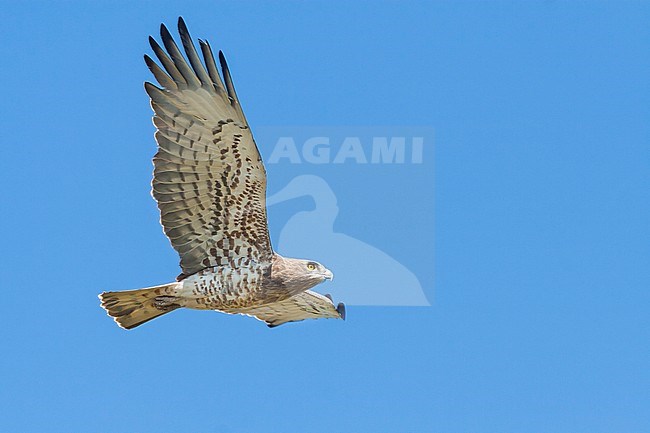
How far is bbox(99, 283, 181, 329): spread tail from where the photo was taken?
14438mm

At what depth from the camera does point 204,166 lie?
46.2 feet

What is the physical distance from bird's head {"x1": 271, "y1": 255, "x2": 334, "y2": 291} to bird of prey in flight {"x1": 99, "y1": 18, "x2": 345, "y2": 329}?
11mm

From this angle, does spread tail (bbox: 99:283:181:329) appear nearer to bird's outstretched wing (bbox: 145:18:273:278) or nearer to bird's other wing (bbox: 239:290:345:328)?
bird's outstretched wing (bbox: 145:18:273:278)

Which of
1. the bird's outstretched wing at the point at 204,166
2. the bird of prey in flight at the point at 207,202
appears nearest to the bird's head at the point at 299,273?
the bird of prey in flight at the point at 207,202

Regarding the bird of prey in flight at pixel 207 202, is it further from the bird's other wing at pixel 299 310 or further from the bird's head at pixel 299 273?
the bird's other wing at pixel 299 310

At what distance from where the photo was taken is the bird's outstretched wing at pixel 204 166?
1374cm

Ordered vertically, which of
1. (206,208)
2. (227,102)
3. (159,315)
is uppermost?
(227,102)

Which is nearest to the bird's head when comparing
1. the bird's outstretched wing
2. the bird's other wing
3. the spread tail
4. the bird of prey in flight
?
the bird of prey in flight

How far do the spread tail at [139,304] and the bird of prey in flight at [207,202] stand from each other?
1cm

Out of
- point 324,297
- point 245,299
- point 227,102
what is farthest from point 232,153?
point 324,297

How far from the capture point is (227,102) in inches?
542

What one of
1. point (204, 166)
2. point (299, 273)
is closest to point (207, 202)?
point (204, 166)

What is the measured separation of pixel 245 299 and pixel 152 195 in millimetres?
1505

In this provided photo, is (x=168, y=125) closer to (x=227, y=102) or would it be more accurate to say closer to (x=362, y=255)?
(x=227, y=102)
